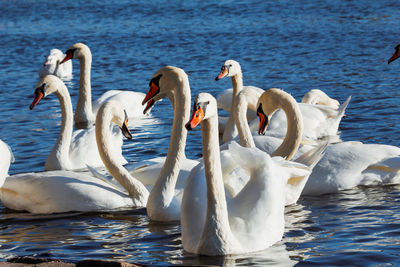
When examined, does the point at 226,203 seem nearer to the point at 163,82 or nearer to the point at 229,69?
the point at 163,82

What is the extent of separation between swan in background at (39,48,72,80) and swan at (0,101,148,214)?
9419mm

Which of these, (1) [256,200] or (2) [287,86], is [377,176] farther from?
(2) [287,86]

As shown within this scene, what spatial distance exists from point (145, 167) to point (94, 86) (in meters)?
8.34

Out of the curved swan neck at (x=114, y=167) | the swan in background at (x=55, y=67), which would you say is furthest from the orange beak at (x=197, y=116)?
the swan in background at (x=55, y=67)

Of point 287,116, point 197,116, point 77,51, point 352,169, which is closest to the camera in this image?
point 197,116

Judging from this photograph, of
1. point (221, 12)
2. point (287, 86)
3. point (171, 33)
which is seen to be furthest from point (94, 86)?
point (221, 12)

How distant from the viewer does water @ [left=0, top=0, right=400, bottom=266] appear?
21.4 ft

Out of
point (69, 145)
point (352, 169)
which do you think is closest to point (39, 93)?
point (69, 145)

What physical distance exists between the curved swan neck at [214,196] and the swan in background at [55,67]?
39.1 feet

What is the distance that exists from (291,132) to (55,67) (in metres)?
10.2

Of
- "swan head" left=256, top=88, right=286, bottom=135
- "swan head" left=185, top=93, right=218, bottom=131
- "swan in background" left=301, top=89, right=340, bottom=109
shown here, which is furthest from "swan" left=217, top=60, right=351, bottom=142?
"swan head" left=185, top=93, right=218, bottom=131

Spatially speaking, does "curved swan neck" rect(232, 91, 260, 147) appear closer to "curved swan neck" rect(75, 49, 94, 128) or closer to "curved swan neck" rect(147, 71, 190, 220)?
"curved swan neck" rect(147, 71, 190, 220)

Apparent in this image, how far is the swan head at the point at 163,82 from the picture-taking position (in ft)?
24.1

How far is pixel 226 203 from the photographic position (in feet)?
20.7
